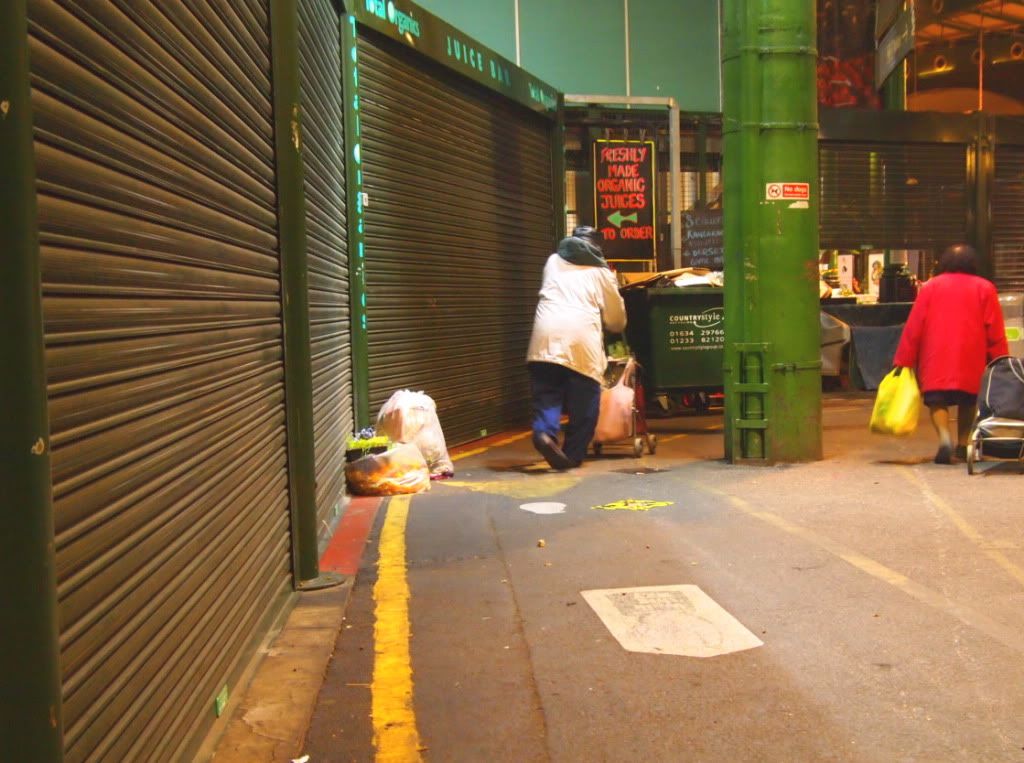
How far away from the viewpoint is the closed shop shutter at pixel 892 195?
720 inches

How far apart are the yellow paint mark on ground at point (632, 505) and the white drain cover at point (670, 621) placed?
2050 mm

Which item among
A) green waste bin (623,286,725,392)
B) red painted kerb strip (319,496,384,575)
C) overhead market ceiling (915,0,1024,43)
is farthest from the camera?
overhead market ceiling (915,0,1024,43)

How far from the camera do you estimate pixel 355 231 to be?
909 cm

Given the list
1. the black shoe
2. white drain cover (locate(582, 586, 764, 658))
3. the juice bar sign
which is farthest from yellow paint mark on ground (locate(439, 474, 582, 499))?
the juice bar sign

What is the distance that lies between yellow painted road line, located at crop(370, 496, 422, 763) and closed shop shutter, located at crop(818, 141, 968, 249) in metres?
13.7

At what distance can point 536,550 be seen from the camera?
6.29 meters

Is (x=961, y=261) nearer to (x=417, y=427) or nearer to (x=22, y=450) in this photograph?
(x=417, y=427)

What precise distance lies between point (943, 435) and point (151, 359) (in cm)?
763

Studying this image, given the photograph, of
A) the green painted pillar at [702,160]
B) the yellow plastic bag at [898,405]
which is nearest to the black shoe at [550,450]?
the yellow plastic bag at [898,405]

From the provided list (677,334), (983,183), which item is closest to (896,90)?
(983,183)

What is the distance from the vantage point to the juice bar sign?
53.2ft

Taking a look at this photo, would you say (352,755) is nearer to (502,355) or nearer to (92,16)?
(92,16)

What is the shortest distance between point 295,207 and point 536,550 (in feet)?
7.75

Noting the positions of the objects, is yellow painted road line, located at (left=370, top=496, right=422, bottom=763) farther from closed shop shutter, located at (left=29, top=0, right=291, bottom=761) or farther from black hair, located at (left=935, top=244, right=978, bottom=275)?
black hair, located at (left=935, top=244, right=978, bottom=275)
